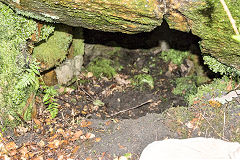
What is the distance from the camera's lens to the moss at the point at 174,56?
25.6 ft

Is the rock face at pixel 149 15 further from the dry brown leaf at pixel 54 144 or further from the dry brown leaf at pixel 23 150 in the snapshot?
the dry brown leaf at pixel 23 150

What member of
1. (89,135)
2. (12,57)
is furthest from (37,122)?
(12,57)

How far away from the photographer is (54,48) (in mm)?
5605

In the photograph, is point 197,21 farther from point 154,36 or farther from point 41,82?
point 154,36

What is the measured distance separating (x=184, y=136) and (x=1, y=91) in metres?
3.26

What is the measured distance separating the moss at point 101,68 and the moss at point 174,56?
1.82m

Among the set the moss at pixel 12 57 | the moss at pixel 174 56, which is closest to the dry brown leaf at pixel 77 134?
the moss at pixel 12 57

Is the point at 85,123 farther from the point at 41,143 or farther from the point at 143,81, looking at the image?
the point at 143,81

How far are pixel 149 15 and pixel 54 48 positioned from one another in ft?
9.07

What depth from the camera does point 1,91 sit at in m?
4.35

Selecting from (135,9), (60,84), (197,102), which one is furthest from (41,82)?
(197,102)

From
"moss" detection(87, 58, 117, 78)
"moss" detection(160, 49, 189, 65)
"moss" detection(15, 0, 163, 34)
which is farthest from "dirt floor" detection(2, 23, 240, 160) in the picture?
Result: "moss" detection(15, 0, 163, 34)

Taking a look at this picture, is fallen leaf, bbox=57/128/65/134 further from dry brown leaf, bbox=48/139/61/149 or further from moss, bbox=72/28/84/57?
moss, bbox=72/28/84/57

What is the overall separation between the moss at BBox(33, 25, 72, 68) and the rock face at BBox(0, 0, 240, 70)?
1.20 m
